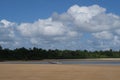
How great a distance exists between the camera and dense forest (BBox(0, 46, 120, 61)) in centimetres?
12400

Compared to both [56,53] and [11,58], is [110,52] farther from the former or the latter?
[11,58]

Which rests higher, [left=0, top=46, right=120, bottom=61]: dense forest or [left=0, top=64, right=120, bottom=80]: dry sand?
[left=0, top=46, right=120, bottom=61]: dense forest

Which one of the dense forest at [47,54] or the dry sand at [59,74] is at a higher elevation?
the dense forest at [47,54]

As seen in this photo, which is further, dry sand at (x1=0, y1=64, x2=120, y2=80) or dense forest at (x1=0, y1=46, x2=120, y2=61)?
dense forest at (x1=0, y1=46, x2=120, y2=61)

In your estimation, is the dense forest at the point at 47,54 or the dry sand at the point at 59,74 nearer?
the dry sand at the point at 59,74

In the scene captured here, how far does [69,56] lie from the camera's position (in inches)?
5650

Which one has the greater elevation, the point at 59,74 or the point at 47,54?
the point at 47,54

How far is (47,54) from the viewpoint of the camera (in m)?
135

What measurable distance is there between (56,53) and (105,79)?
117733 millimetres

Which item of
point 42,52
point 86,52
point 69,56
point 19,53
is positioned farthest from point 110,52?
point 19,53

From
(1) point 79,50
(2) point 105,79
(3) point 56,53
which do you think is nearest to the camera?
(2) point 105,79

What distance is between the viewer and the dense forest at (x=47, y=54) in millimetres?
124000

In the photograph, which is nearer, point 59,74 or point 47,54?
point 59,74

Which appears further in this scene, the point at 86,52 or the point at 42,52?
the point at 86,52
